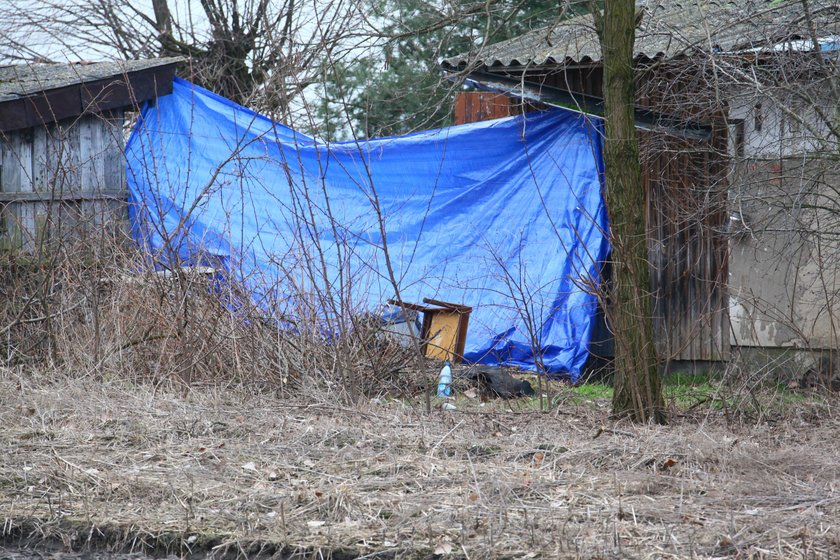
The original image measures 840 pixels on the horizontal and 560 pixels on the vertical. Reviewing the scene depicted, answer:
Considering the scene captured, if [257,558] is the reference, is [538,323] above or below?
above

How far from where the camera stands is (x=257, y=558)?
13.2 feet

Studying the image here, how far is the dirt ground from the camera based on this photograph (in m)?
3.90

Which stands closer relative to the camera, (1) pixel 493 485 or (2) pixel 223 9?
(1) pixel 493 485

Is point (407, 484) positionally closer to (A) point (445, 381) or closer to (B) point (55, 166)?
(A) point (445, 381)

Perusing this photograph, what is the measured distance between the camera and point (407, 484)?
474 centimetres

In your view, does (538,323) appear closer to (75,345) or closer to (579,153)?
(579,153)

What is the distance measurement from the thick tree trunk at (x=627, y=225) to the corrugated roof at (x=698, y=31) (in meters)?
0.56

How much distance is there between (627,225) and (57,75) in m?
8.96

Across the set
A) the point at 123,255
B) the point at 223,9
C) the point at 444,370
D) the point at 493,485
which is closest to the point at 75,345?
the point at 123,255

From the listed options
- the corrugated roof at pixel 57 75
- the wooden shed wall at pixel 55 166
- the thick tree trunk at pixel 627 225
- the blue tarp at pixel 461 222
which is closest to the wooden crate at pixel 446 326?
the blue tarp at pixel 461 222

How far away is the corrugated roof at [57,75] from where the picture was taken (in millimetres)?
11414

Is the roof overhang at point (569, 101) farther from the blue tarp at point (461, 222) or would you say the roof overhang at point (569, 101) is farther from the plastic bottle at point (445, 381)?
the plastic bottle at point (445, 381)

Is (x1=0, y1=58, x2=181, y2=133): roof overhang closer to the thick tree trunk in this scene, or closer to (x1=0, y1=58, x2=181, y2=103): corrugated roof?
(x1=0, y1=58, x2=181, y2=103): corrugated roof

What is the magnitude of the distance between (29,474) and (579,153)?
6172mm
